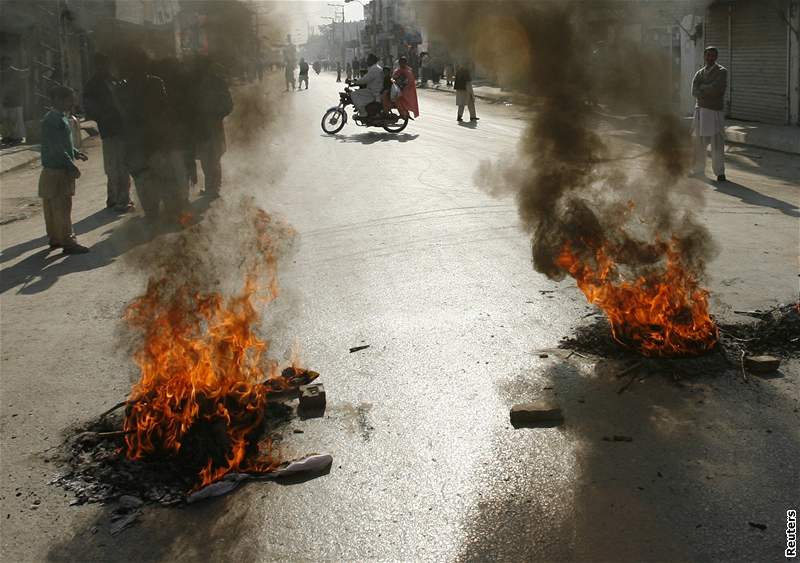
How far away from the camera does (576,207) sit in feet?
19.1

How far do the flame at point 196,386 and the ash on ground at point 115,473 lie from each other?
0.07 meters

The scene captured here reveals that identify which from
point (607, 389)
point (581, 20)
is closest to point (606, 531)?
point (607, 389)

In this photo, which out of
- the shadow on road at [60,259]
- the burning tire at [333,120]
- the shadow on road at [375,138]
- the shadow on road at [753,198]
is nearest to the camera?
the shadow on road at [60,259]

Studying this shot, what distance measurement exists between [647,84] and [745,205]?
485 cm

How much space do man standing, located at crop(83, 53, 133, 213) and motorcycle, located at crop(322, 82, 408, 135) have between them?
10143mm

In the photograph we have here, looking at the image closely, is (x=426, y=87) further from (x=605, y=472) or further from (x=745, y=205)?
(x=605, y=472)

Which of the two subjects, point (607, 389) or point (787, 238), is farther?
point (787, 238)

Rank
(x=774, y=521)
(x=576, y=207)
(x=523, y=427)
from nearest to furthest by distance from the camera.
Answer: (x=774, y=521) → (x=523, y=427) → (x=576, y=207)

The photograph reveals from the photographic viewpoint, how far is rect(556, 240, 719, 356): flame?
5340 mm

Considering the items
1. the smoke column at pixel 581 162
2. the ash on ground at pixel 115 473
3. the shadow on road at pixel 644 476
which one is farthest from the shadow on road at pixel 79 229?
the shadow on road at pixel 644 476

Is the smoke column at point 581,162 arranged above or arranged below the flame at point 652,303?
above

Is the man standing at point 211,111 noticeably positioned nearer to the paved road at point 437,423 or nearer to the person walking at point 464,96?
the paved road at point 437,423

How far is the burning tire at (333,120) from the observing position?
22.0 meters

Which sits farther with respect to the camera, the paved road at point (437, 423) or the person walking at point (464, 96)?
the person walking at point (464, 96)
